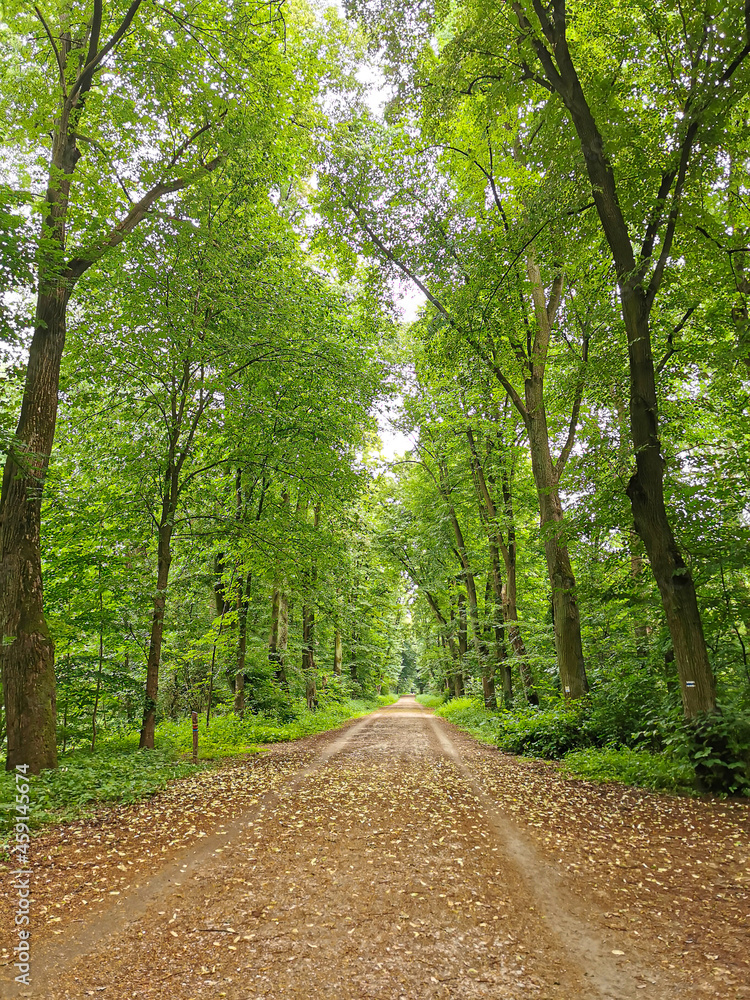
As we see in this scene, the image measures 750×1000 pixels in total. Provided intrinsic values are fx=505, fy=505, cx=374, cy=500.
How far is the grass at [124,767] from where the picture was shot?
244 inches

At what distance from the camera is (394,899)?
3.97 metres

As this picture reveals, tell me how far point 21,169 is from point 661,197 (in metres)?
12.3

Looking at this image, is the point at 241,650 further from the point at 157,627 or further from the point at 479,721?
the point at 479,721

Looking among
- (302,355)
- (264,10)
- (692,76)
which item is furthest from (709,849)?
(264,10)

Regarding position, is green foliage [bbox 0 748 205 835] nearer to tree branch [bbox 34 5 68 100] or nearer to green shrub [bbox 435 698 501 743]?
green shrub [bbox 435 698 501 743]

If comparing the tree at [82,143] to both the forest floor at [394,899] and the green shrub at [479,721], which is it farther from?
the green shrub at [479,721]

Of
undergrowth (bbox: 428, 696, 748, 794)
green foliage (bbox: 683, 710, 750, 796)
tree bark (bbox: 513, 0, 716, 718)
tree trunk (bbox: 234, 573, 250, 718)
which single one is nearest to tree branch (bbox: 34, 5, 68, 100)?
tree bark (bbox: 513, 0, 716, 718)

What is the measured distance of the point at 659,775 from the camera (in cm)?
690

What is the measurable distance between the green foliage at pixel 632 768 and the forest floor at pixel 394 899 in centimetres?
41

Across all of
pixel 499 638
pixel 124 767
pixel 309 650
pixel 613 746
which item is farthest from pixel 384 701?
pixel 124 767

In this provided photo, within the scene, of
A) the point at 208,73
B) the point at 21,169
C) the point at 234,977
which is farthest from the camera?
the point at 21,169

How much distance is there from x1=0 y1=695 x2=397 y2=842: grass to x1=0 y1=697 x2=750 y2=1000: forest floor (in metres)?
0.48

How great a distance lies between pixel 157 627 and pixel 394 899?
24.9 ft

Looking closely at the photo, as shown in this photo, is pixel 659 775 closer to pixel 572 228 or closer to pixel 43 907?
pixel 43 907
